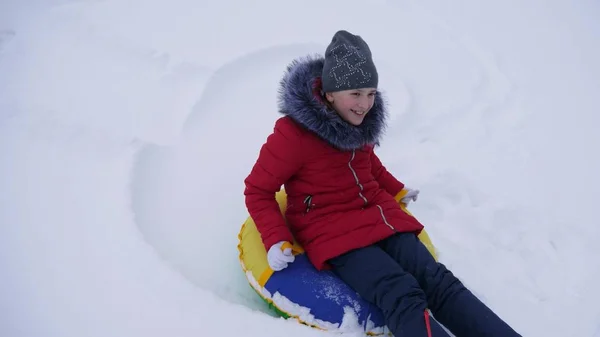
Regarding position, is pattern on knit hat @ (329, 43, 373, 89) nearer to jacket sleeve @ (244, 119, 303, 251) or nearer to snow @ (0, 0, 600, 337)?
jacket sleeve @ (244, 119, 303, 251)

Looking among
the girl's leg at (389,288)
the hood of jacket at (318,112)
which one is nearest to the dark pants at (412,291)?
the girl's leg at (389,288)

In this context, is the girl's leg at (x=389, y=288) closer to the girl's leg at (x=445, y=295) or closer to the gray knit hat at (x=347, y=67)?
the girl's leg at (x=445, y=295)

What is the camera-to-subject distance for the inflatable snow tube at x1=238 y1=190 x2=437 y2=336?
1.72 m

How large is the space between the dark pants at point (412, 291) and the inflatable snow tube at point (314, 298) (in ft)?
0.21

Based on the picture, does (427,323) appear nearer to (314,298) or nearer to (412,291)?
(412,291)

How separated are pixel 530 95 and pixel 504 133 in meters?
0.69

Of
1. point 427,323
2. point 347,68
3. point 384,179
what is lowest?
point 427,323

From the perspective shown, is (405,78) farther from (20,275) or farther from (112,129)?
(20,275)

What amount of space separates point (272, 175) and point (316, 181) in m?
0.20

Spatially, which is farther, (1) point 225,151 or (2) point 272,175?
(1) point 225,151

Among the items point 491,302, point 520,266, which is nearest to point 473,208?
point 520,266

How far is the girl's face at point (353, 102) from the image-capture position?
5.95 ft

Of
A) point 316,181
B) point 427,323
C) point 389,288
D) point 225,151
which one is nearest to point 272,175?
point 316,181

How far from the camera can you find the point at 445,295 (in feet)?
5.50
